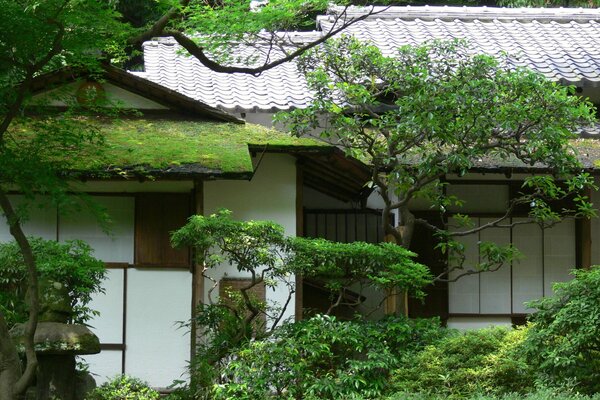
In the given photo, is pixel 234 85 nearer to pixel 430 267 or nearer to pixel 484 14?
pixel 430 267

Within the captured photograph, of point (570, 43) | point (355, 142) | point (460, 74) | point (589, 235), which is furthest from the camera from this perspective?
point (570, 43)

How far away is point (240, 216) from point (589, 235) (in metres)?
5.95

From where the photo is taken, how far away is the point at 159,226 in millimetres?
14336

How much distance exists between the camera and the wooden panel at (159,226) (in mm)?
14258

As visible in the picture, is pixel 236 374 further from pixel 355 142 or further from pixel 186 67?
pixel 186 67

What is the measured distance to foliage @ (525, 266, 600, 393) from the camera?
10602 mm

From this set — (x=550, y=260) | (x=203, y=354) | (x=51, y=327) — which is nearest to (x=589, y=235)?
(x=550, y=260)

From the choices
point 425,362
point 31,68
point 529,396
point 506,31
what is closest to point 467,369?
point 425,362

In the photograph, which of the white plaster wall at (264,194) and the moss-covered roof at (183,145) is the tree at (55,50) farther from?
the white plaster wall at (264,194)

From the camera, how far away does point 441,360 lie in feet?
37.4

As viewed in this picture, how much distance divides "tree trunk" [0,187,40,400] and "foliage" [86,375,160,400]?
4.75 ft

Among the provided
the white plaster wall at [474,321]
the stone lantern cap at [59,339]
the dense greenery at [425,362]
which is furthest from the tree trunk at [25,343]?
the white plaster wall at [474,321]

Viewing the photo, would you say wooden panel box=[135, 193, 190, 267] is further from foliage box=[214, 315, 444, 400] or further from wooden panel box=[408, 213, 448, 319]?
wooden panel box=[408, 213, 448, 319]

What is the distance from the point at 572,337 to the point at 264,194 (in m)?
5.63
